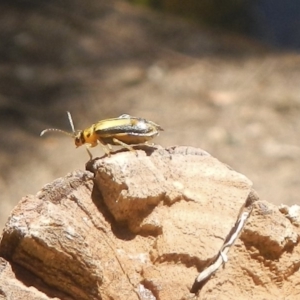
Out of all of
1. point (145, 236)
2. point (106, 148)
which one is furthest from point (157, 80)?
point (145, 236)

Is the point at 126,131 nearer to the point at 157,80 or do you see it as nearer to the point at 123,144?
the point at 123,144

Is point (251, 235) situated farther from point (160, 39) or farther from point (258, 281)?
point (160, 39)

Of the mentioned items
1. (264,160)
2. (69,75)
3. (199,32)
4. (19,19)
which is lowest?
(264,160)

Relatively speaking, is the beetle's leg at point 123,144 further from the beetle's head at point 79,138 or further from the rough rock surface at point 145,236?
the beetle's head at point 79,138

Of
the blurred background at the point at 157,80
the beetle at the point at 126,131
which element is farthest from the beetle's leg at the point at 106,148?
the blurred background at the point at 157,80

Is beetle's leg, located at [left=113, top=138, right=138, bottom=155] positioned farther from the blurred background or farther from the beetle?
the blurred background

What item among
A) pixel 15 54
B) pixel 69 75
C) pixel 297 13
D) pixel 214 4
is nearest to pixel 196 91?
pixel 69 75

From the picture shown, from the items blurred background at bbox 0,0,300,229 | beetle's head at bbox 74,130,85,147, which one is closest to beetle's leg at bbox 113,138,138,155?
beetle's head at bbox 74,130,85,147
